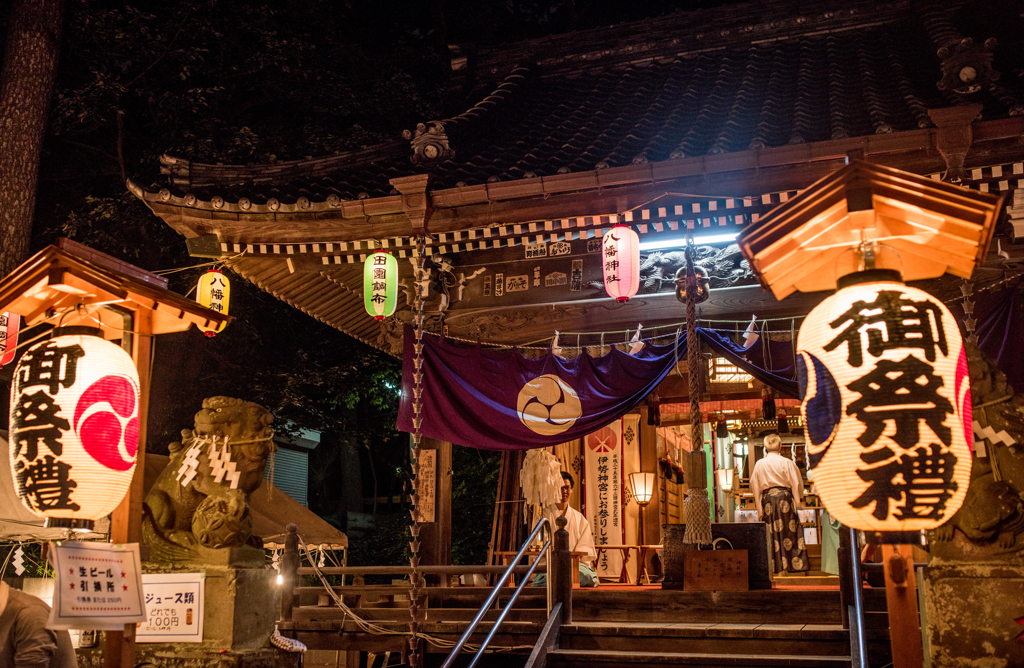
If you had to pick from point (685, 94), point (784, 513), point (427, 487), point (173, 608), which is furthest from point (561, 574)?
point (685, 94)

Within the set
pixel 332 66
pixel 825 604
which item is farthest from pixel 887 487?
pixel 332 66

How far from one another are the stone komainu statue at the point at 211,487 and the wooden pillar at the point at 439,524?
356 cm

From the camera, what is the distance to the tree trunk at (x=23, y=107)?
13242 mm

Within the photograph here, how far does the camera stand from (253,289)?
1659 cm

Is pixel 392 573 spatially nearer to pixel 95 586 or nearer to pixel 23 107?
pixel 95 586

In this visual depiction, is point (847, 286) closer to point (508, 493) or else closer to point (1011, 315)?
point (1011, 315)

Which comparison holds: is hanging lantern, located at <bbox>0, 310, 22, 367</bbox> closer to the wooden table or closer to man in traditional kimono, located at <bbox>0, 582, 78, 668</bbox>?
man in traditional kimono, located at <bbox>0, 582, 78, 668</bbox>

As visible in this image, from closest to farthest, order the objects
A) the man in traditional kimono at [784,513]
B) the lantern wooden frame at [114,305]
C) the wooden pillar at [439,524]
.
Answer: the lantern wooden frame at [114,305] → the wooden pillar at [439,524] → the man in traditional kimono at [784,513]

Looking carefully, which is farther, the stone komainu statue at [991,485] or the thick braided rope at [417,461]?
the thick braided rope at [417,461]

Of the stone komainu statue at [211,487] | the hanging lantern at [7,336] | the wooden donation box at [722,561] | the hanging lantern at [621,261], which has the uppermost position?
the hanging lantern at [621,261]

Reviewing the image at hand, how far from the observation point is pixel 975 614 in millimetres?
5586

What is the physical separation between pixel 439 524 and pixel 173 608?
424 centimetres

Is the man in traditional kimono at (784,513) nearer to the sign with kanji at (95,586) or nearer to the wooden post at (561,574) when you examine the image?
the wooden post at (561,574)

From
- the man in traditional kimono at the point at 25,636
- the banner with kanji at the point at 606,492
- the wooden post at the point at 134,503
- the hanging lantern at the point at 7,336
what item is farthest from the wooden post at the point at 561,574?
the hanging lantern at the point at 7,336
